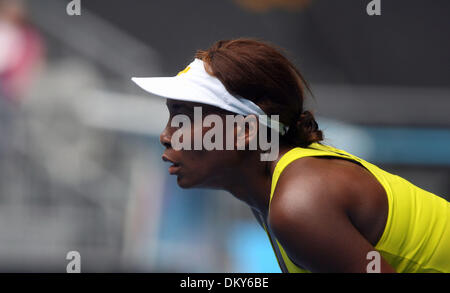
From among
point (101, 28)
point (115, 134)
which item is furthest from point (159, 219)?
point (101, 28)

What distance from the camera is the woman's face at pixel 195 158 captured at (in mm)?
2123

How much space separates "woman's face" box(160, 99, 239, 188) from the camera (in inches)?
83.6

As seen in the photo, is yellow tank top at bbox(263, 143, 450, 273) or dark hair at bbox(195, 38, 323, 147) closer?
yellow tank top at bbox(263, 143, 450, 273)

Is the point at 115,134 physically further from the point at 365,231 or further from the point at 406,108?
the point at 365,231

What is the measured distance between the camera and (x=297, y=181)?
1732 millimetres

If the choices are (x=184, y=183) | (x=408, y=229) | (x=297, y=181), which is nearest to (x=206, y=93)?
(x=184, y=183)

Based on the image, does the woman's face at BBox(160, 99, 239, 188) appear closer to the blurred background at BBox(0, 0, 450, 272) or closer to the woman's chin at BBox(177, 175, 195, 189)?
the woman's chin at BBox(177, 175, 195, 189)

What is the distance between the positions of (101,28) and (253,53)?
219 inches

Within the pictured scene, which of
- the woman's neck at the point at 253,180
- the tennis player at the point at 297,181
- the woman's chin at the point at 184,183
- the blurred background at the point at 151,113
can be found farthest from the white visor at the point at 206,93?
the blurred background at the point at 151,113

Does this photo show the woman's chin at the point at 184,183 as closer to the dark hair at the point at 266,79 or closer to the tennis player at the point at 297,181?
the tennis player at the point at 297,181

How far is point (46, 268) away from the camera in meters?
5.84

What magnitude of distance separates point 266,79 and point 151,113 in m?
4.38

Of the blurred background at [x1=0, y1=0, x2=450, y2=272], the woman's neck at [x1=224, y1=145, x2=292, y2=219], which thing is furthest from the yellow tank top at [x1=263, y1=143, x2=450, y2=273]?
the blurred background at [x1=0, y1=0, x2=450, y2=272]

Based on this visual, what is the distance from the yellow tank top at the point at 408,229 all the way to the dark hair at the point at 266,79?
19 centimetres
